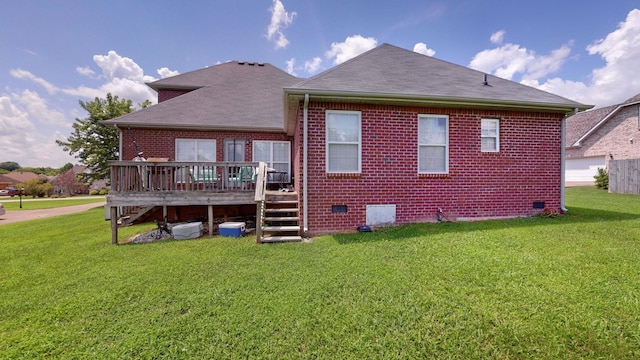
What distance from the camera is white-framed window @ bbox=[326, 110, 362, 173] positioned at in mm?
6422

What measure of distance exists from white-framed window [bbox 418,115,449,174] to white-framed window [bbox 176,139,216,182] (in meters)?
8.26

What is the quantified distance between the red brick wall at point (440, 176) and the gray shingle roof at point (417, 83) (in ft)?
1.50

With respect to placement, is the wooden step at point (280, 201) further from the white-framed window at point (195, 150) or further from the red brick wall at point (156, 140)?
the red brick wall at point (156, 140)

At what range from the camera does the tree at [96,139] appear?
18500 millimetres

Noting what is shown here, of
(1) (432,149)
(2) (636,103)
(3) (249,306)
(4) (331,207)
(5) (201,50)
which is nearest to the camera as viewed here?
(3) (249,306)

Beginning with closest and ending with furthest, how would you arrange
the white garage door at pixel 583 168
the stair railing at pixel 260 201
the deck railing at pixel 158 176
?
the stair railing at pixel 260 201 → the deck railing at pixel 158 176 → the white garage door at pixel 583 168

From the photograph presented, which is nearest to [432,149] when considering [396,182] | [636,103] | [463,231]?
[396,182]

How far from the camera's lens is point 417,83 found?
6.86 meters

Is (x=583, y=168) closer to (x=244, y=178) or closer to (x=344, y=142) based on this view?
(x=344, y=142)

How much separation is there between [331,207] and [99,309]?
4600 millimetres

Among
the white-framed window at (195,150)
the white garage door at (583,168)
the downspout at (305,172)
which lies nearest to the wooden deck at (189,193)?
the downspout at (305,172)

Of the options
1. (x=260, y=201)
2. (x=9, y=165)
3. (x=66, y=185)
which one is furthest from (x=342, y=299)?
(x=9, y=165)

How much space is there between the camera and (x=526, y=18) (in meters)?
10.9

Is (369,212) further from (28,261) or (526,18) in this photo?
(526,18)
